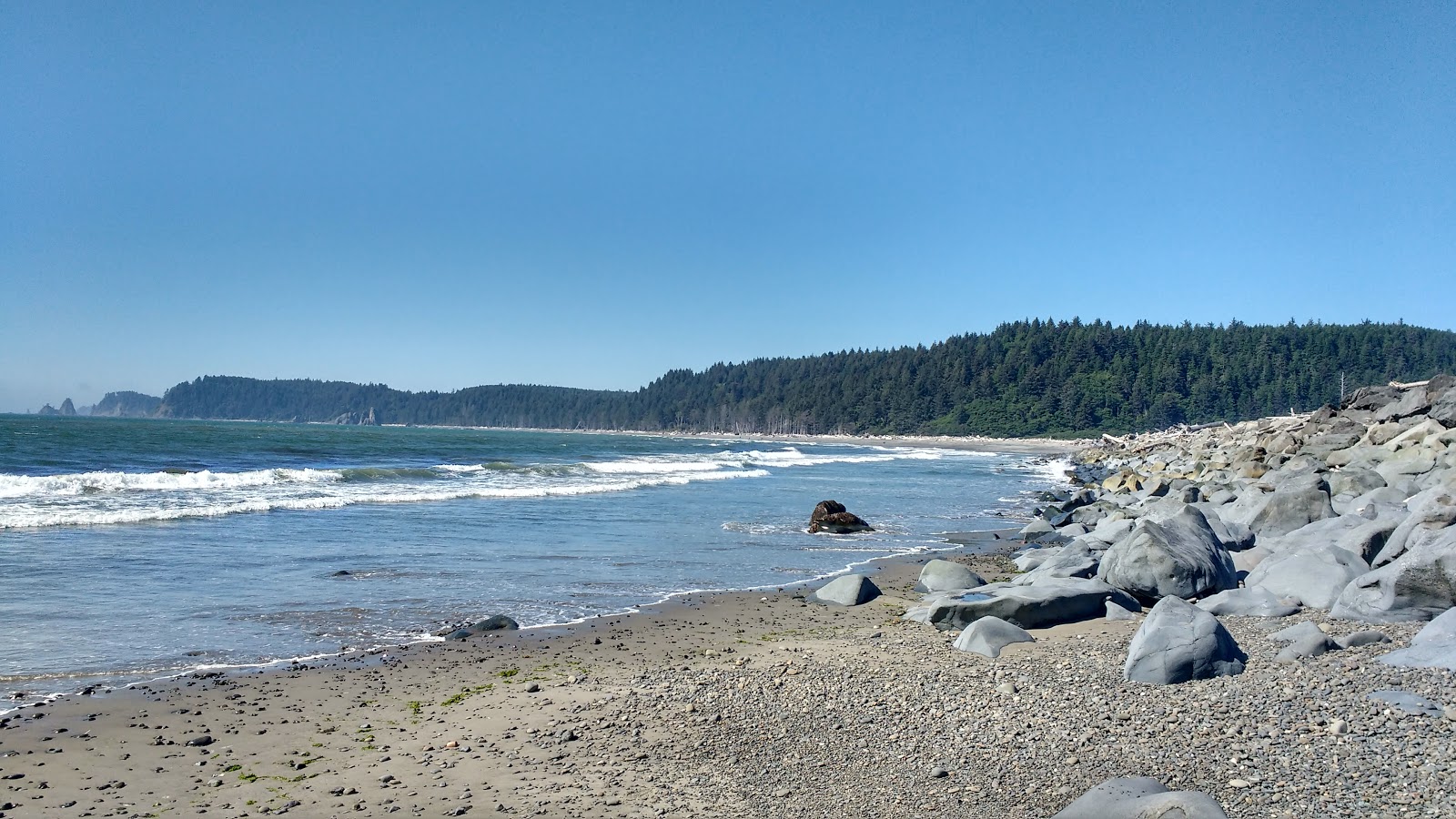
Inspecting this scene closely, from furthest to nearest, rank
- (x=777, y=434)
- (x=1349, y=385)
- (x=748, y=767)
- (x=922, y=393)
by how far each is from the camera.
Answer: (x=777, y=434), (x=922, y=393), (x=1349, y=385), (x=748, y=767)

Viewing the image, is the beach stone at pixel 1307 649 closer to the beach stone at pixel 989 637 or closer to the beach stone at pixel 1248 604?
the beach stone at pixel 1248 604

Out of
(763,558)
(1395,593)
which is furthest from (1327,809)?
(763,558)

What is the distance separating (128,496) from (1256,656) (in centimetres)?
2526

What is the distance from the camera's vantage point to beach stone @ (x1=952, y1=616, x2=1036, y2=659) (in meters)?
8.38

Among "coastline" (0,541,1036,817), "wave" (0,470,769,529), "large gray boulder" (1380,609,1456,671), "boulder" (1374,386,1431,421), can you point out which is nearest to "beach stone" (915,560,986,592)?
"coastline" (0,541,1036,817)

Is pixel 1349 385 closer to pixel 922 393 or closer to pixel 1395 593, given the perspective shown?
pixel 922 393

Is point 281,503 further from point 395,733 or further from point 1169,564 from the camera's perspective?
point 1169,564

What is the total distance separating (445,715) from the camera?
277 inches

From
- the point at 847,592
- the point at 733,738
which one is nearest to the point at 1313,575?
the point at 847,592

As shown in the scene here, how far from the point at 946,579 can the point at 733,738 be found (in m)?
7.18

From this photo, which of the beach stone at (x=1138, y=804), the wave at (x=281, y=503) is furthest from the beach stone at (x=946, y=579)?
the wave at (x=281, y=503)

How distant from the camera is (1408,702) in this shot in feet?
18.0

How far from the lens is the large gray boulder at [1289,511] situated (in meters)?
13.8

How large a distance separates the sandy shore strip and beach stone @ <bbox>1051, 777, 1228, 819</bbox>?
0.26m
